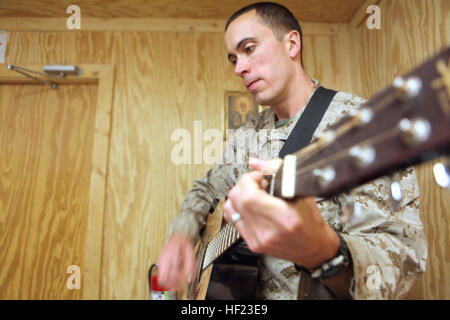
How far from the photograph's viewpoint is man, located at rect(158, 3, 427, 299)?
48cm

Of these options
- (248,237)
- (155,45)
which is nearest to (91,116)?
(155,45)

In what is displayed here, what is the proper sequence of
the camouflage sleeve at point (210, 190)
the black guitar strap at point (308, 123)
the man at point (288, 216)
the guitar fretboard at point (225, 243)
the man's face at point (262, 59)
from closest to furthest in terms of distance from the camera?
the man at point (288, 216)
the guitar fretboard at point (225, 243)
the black guitar strap at point (308, 123)
the man's face at point (262, 59)
the camouflage sleeve at point (210, 190)

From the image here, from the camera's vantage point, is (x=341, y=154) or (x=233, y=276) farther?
(x=233, y=276)

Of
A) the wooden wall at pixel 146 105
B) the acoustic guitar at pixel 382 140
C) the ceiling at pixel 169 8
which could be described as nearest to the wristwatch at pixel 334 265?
the acoustic guitar at pixel 382 140

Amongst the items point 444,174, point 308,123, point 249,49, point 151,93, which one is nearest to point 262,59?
point 249,49

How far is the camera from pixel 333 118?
0.93 meters

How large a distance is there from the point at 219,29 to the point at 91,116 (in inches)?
45.8

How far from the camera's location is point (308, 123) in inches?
37.0

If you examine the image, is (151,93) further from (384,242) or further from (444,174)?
(444,174)

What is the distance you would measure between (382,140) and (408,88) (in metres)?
0.06

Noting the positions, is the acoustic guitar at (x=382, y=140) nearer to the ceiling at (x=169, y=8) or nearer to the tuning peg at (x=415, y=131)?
the tuning peg at (x=415, y=131)

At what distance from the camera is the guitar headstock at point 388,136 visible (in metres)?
0.27

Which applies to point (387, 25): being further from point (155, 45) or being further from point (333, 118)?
point (155, 45)

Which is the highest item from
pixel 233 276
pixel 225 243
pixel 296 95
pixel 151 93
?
pixel 151 93
